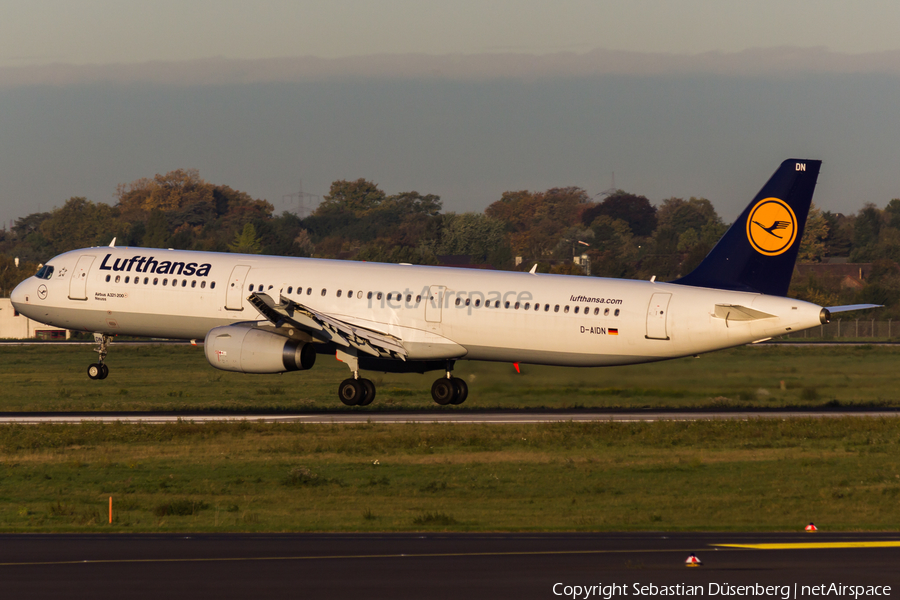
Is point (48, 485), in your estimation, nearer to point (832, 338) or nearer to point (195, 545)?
point (195, 545)

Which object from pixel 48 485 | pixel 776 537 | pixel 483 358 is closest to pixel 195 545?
pixel 776 537

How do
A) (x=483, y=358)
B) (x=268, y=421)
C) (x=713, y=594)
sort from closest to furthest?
(x=713, y=594) < (x=268, y=421) < (x=483, y=358)

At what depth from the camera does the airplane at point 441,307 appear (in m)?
39.3

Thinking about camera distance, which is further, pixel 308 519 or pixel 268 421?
pixel 268 421

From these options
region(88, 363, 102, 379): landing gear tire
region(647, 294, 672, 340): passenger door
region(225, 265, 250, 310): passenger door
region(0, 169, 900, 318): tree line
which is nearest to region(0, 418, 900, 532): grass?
region(647, 294, 672, 340): passenger door

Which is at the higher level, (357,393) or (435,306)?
(435,306)

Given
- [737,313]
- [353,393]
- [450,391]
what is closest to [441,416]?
[450,391]

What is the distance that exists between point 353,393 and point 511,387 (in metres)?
5.62

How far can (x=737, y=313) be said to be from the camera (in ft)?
126

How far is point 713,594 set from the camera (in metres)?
14.9

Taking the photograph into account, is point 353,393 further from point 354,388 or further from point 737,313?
point 737,313

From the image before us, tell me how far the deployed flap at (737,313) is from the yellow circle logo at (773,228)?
7.94ft

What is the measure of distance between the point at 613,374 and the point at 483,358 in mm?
4840

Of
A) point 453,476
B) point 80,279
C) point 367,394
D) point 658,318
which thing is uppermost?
point 80,279
